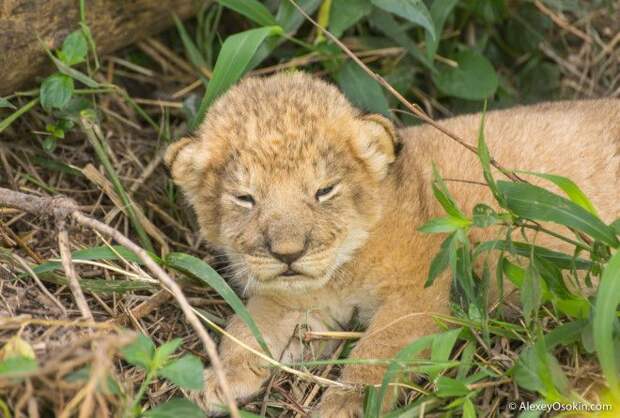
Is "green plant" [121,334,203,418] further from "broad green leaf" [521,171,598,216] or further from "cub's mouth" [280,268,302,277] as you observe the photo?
"broad green leaf" [521,171,598,216]

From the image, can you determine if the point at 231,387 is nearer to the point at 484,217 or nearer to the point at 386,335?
the point at 386,335

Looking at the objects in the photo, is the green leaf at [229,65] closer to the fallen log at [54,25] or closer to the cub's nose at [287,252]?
the fallen log at [54,25]

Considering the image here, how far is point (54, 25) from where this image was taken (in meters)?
5.31

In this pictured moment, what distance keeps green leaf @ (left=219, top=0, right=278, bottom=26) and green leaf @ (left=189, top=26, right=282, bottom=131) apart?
0.89 feet

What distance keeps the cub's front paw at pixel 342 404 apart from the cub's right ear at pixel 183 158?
131 centimetres

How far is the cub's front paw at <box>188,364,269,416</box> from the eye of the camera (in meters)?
4.46

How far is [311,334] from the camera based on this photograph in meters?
4.73

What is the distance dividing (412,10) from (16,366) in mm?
2883

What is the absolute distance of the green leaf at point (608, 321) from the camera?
11.7 ft

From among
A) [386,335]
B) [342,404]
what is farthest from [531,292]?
[342,404]

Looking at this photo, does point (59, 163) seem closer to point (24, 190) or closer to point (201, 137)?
point (24, 190)

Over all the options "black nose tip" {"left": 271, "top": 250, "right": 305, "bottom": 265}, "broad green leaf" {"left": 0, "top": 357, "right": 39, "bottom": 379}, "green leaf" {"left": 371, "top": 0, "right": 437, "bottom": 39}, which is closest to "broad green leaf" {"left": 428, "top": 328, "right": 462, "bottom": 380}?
"black nose tip" {"left": 271, "top": 250, "right": 305, "bottom": 265}

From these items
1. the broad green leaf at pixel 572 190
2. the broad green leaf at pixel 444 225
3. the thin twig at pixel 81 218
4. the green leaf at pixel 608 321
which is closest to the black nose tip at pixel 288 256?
the thin twig at pixel 81 218

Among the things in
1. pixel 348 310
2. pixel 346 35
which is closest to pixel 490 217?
pixel 348 310
